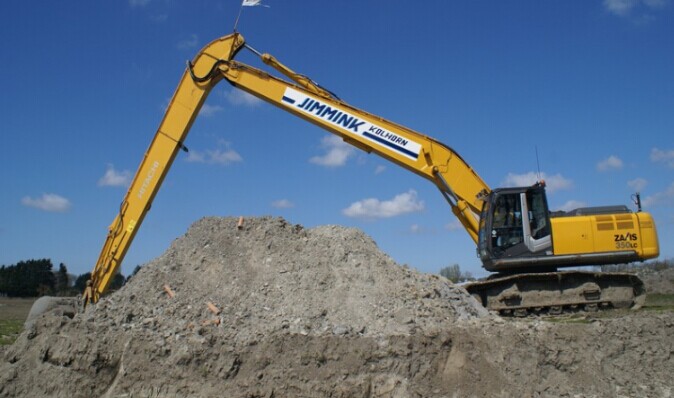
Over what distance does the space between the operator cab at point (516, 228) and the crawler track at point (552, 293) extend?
0.44 metres

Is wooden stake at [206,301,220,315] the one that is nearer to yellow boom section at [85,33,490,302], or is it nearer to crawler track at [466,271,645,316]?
yellow boom section at [85,33,490,302]

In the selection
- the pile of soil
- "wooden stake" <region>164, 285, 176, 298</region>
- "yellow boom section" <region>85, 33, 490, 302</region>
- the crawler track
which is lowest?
the pile of soil

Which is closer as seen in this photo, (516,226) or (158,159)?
(516,226)

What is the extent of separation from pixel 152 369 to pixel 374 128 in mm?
6141

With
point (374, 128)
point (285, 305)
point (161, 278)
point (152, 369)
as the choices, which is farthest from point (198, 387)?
point (374, 128)

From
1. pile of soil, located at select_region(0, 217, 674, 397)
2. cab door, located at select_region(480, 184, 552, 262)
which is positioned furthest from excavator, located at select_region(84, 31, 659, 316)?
pile of soil, located at select_region(0, 217, 674, 397)

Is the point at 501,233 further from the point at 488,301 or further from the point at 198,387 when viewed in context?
the point at 198,387

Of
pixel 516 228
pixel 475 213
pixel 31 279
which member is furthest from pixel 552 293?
pixel 31 279

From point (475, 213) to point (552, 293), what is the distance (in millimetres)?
2169

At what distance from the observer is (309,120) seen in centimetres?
1159

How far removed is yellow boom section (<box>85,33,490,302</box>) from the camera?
11.1m

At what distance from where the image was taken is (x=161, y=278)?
9.63 meters

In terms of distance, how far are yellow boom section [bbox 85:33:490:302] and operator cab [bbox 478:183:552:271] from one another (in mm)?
500

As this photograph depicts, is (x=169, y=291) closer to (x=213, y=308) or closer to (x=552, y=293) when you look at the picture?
(x=213, y=308)
